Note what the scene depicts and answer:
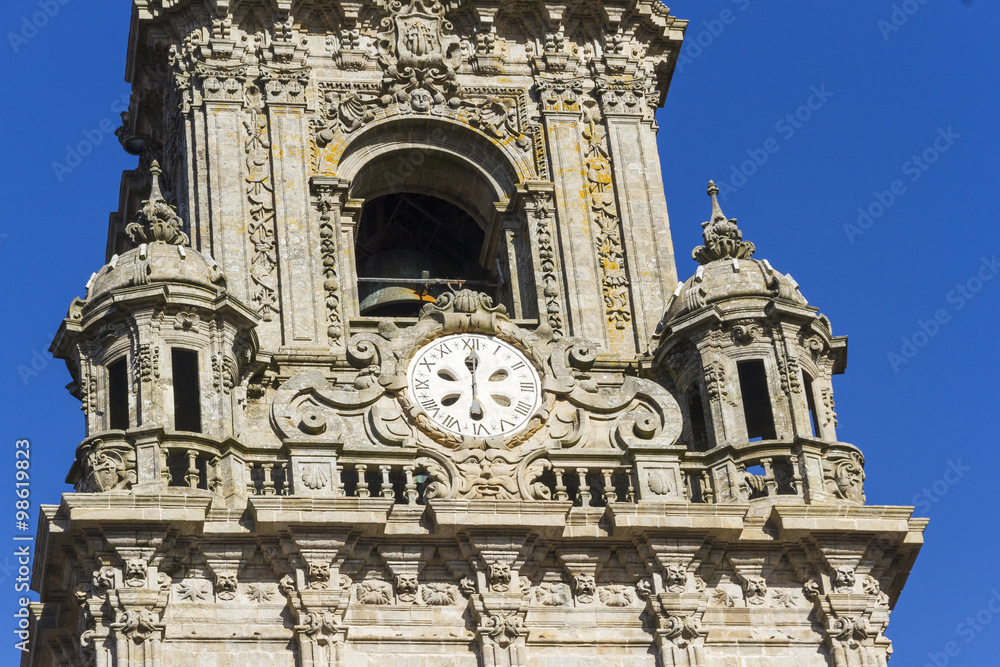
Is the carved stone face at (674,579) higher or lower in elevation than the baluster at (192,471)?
lower

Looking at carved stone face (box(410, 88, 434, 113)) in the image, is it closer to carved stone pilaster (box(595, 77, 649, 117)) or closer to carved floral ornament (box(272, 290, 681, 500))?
carved stone pilaster (box(595, 77, 649, 117))

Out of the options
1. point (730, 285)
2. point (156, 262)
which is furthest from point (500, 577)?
point (156, 262)

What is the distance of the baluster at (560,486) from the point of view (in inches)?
1535

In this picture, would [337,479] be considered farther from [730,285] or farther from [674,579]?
[730,285]

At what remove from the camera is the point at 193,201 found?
43719mm

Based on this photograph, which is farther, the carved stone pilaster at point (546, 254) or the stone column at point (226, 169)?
the carved stone pilaster at point (546, 254)

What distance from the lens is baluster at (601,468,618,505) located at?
38.9 metres

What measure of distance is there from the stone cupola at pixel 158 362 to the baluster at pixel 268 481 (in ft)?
2.16

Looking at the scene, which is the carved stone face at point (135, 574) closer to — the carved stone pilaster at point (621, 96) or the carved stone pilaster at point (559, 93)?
the carved stone pilaster at point (559, 93)

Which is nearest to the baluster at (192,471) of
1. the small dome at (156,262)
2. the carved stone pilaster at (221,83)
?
the small dome at (156,262)

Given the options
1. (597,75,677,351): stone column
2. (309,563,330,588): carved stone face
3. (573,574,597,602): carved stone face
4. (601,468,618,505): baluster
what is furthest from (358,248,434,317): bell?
(309,563,330,588): carved stone face

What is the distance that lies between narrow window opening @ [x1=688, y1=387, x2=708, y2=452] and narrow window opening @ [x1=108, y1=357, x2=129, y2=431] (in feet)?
26.9

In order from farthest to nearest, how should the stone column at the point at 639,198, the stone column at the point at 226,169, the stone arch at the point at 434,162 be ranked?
1. the stone arch at the point at 434,162
2. the stone column at the point at 639,198
3. the stone column at the point at 226,169

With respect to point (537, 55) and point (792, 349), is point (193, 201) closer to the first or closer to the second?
point (537, 55)
